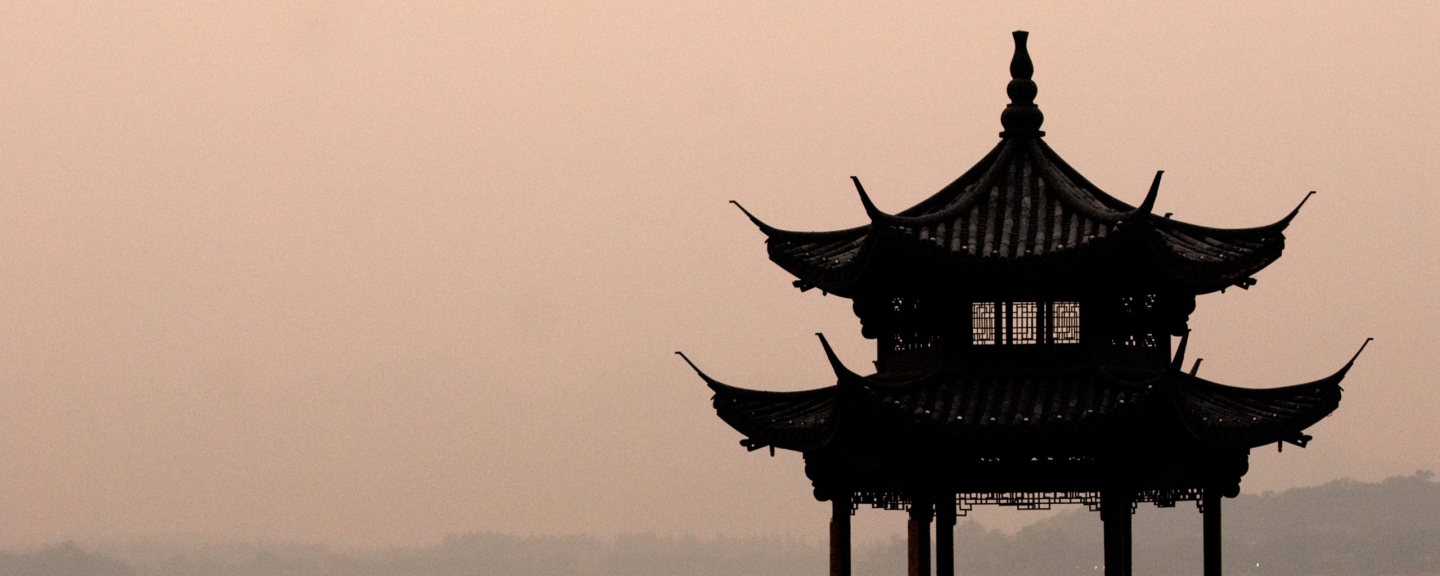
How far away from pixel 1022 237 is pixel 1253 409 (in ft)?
11.3

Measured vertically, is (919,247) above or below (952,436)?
above

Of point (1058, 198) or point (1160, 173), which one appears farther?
point (1058, 198)

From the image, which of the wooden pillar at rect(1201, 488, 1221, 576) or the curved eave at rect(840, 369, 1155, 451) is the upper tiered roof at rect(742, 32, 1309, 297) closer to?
the curved eave at rect(840, 369, 1155, 451)

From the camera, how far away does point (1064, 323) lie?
102 feet

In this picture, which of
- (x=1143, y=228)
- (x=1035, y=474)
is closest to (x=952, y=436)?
(x=1035, y=474)

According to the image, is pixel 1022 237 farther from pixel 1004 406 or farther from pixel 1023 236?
pixel 1004 406

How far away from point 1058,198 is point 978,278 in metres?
1.55

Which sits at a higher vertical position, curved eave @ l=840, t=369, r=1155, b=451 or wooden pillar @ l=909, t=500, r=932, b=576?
curved eave @ l=840, t=369, r=1155, b=451

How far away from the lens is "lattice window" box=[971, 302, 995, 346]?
102ft

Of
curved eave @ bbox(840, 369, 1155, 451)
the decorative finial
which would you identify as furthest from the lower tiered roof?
the decorative finial

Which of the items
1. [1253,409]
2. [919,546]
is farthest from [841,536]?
[1253,409]

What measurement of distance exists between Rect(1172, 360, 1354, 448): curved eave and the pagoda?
2 cm

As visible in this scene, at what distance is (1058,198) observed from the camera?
31281 mm

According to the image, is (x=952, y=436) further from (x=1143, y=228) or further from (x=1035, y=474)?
(x=1143, y=228)
